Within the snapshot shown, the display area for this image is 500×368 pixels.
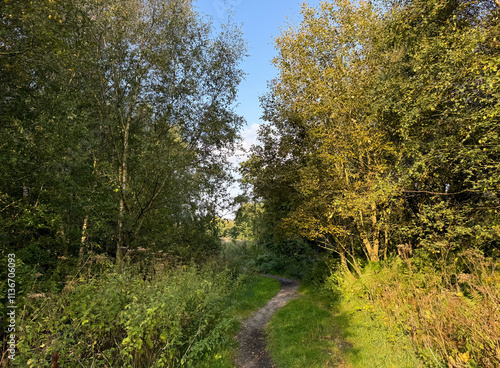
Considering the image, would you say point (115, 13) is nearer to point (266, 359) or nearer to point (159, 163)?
point (159, 163)

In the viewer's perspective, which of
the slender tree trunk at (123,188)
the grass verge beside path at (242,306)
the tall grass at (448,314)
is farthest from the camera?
the slender tree trunk at (123,188)

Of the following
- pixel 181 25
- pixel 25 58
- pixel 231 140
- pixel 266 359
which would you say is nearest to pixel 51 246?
pixel 25 58

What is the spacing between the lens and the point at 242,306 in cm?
1020

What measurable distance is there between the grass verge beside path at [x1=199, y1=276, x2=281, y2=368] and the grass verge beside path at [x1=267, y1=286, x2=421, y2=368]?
1.15 m

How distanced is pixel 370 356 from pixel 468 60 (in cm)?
766

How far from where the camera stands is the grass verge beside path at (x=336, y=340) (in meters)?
5.29

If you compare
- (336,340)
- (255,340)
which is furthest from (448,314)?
(255,340)

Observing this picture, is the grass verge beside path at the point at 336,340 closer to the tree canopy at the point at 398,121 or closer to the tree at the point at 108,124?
the tree canopy at the point at 398,121

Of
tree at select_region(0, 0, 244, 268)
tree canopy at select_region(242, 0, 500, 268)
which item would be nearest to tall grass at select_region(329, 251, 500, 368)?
tree canopy at select_region(242, 0, 500, 268)

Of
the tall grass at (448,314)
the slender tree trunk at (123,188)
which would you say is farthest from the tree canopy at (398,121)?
the slender tree trunk at (123,188)

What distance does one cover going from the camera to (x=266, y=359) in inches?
241

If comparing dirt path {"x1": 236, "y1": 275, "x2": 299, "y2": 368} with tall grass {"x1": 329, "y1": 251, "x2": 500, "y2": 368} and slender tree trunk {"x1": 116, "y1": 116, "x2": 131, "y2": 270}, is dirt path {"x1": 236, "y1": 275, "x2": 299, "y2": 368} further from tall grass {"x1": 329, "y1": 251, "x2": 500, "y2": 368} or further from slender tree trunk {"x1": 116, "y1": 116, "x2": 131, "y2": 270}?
slender tree trunk {"x1": 116, "y1": 116, "x2": 131, "y2": 270}

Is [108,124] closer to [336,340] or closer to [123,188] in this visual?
[123,188]

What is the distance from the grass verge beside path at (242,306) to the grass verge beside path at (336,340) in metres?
1.15
